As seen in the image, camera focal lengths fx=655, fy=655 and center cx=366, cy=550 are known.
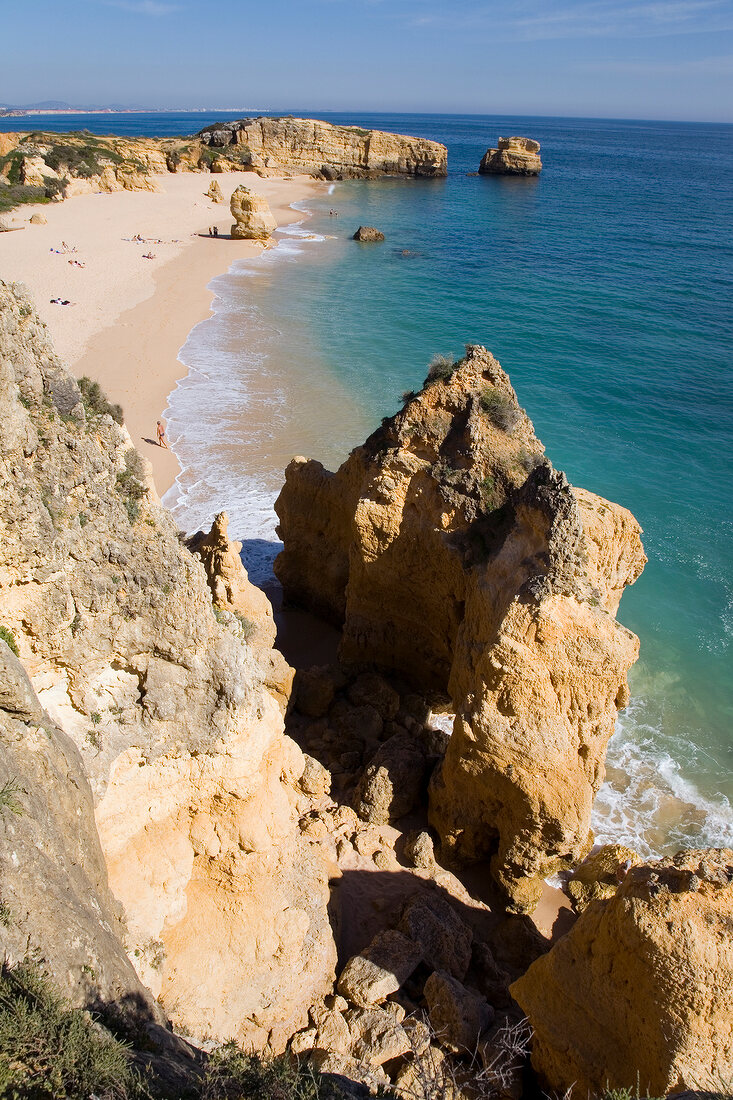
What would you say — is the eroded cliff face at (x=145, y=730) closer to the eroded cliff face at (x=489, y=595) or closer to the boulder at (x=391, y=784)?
the boulder at (x=391, y=784)

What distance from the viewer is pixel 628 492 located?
25.8 metres

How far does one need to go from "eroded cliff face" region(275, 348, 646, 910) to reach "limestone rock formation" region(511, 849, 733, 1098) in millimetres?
2018

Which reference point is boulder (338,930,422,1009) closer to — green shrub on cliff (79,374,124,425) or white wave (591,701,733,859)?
white wave (591,701,733,859)

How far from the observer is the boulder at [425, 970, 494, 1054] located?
756 cm

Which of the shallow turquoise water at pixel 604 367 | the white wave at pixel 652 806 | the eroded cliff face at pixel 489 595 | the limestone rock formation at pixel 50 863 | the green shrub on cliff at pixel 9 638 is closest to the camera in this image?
the limestone rock formation at pixel 50 863

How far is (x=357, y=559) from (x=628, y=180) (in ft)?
417

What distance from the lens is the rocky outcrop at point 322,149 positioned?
100 metres

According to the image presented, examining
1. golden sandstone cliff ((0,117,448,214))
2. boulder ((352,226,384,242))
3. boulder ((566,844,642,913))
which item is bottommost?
boulder ((566,844,642,913))

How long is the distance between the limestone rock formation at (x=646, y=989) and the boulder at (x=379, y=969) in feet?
4.83

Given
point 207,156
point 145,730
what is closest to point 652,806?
point 145,730

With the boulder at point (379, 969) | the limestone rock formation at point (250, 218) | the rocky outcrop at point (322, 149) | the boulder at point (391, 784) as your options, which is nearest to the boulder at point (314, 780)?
the boulder at point (391, 784)

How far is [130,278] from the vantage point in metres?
42.4

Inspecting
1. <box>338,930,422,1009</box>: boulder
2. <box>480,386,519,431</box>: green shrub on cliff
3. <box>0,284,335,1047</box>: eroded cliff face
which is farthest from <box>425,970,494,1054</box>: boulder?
<box>480,386,519,431</box>: green shrub on cliff

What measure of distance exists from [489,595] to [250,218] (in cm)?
5565
